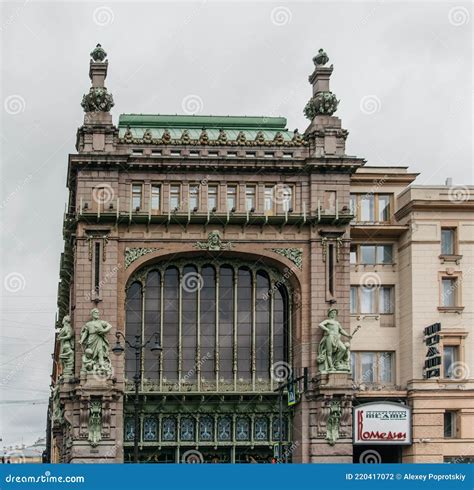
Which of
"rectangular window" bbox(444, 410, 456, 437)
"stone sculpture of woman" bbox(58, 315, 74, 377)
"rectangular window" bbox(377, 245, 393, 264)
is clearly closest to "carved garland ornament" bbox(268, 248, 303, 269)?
"rectangular window" bbox(377, 245, 393, 264)

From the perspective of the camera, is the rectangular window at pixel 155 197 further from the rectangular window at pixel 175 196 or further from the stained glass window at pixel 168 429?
the stained glass window at pixel 168 429

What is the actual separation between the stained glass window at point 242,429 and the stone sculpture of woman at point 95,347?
8.85 m

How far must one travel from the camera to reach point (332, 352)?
71.0 meters

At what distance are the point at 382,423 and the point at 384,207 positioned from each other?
14.1 metres

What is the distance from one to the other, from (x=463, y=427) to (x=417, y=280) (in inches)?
367

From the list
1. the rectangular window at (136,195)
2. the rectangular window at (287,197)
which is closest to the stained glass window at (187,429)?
the rectangular window at (136,195)

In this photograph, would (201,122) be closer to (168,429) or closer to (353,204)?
(353,204)

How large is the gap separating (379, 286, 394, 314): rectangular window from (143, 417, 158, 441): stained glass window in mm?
15890

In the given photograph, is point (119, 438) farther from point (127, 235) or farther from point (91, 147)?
point (91, 147)

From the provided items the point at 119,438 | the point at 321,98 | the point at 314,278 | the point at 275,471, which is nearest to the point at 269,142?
the point at 321,98

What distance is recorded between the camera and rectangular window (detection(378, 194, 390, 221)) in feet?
254

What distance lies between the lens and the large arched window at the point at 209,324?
73.1m

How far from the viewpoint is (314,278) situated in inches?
2862

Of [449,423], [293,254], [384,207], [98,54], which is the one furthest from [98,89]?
[449,423]
